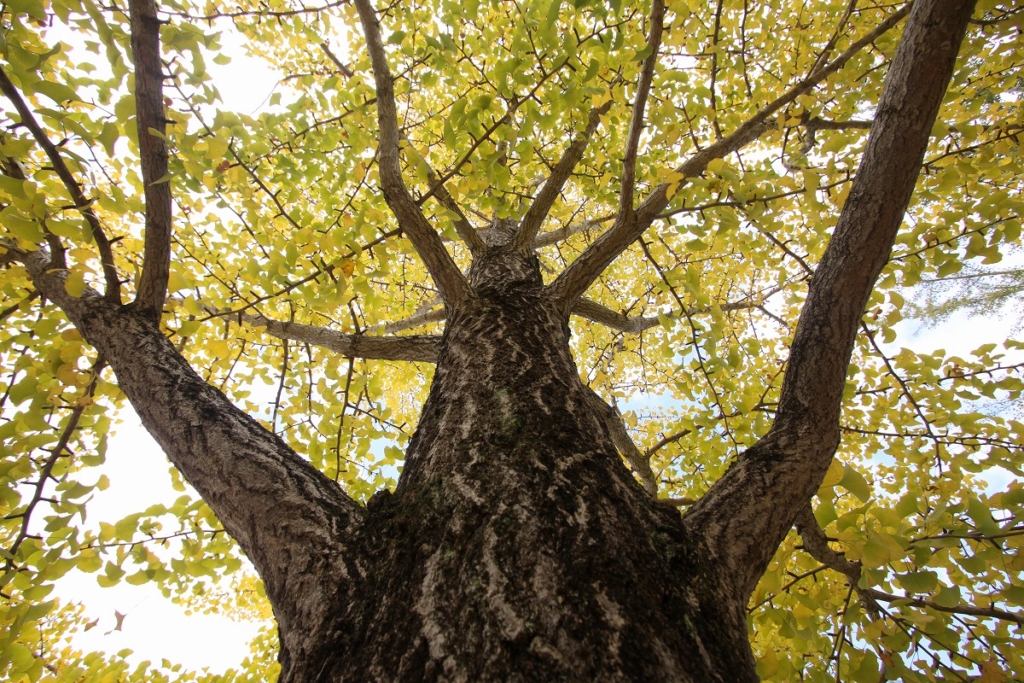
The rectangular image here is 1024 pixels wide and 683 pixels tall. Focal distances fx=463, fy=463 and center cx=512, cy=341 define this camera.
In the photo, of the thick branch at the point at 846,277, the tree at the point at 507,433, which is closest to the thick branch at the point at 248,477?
the tree at the point at 507,433

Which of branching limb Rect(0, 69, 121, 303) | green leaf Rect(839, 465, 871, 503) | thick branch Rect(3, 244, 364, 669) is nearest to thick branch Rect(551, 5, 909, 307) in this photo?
green leaf Rect(839, 465, 871, 503)

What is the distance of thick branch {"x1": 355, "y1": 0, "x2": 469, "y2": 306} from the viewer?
1.85 metres

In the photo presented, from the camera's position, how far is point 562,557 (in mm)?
958

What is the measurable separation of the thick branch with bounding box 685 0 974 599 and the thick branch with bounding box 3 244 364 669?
3.13ft

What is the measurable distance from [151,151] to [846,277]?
94.4 inches

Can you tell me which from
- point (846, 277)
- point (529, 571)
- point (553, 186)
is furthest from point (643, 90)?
point (529, 571)

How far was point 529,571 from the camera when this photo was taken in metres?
0.94

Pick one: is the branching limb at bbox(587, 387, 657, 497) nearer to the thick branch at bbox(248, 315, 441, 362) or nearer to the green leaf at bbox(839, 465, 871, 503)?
the thick branch at bbox(248, 315, 441, 362)

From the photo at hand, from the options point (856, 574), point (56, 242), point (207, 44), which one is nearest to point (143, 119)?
point (207, 44)

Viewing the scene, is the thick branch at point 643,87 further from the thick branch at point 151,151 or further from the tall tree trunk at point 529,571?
the thick branch at point 151,151

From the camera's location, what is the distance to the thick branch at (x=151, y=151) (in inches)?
58.6

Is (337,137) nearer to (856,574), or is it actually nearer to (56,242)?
(56,242)

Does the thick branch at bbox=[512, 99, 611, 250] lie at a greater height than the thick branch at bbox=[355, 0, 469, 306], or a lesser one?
greater

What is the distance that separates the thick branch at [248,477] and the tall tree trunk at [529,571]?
0.30 ft
